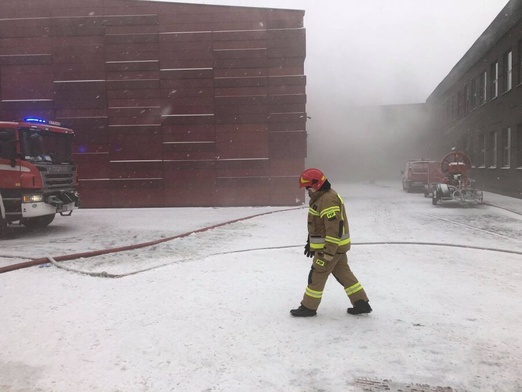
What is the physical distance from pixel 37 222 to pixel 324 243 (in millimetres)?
9280

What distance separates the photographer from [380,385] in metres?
2.96

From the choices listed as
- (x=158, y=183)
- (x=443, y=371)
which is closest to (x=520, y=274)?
(x=443, y=371)

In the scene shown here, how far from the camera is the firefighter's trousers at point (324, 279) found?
13.6 feet

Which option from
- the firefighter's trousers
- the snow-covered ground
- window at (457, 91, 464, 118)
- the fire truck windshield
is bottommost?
the snow-covered ground

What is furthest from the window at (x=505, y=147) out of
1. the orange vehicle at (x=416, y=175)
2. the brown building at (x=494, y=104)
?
the orange vehicle at (x=416, y=175)

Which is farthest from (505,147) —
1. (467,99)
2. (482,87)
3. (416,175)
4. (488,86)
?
(467,99)

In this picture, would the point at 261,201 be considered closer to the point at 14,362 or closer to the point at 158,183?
the point at 158,183

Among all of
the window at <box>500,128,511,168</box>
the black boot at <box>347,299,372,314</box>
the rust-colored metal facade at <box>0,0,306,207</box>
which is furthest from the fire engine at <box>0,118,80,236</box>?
the window at <box>500,128,511,168</box>

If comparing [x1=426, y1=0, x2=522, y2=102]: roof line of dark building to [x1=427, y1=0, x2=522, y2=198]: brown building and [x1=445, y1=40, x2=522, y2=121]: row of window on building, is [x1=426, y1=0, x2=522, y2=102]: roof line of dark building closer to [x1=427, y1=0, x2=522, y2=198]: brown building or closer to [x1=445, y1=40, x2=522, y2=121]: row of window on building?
[x1=427, y1=0, x2=522, y2=198]: brown building

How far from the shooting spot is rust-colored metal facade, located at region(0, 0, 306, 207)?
51.6 feet

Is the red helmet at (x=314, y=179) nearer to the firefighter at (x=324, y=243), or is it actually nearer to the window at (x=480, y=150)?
the firefighter at (x=324, y=243)

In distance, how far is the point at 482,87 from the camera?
22703mm

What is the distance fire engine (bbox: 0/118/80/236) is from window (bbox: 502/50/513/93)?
17582 mm

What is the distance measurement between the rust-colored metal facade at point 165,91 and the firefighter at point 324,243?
1163 centimetres
